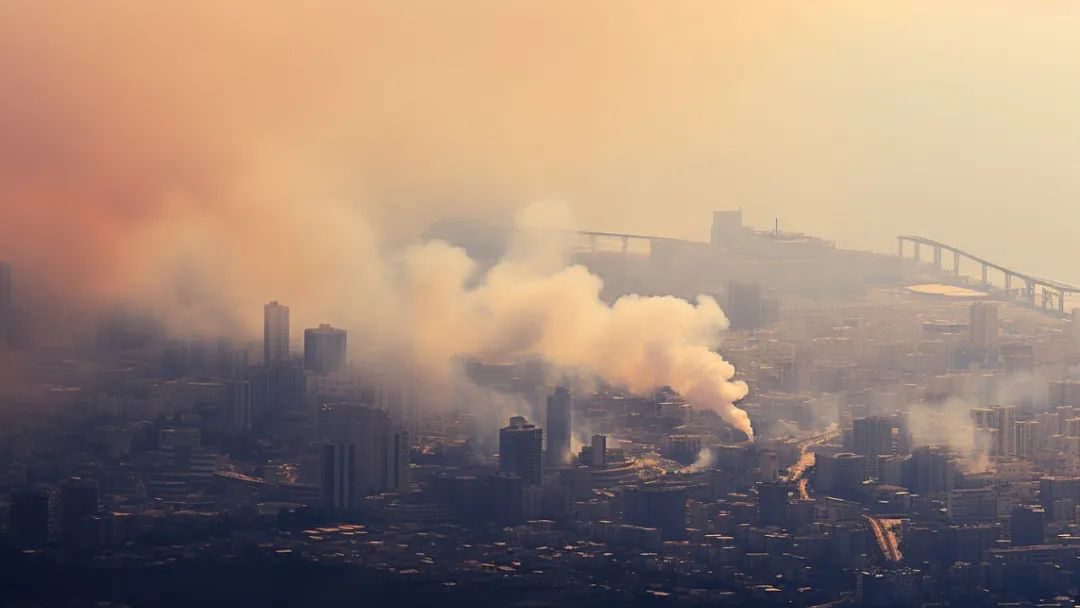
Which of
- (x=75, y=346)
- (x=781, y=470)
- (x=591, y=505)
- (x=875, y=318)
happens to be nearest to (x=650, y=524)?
(x=591, y=505)

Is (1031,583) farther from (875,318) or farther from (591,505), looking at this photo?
(875,318)

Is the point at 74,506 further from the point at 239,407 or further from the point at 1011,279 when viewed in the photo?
the point at 1011,279

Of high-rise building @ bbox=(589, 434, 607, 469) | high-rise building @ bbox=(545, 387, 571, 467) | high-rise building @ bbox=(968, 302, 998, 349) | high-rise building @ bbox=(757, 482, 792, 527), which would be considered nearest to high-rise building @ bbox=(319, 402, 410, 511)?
high-rise building @ bbox=(545, 387, 571, 467)

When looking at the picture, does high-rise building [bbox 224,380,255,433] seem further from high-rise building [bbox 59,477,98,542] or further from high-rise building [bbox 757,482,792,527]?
high-rise building [bbox 757,482,792,527]

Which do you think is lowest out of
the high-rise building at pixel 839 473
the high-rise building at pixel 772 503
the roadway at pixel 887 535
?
the roadway at pixel 887 535

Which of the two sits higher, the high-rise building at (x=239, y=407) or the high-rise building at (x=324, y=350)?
the high-rise building at (x=324, y=350)

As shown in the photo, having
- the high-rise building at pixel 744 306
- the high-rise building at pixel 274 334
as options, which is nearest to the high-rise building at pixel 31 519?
the high-rise building at pixel 274 334

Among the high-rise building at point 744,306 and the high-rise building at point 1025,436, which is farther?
the high-rise building at point 744,306

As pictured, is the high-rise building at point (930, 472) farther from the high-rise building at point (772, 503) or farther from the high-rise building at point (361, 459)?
the high-rise building at point (361, 459)
